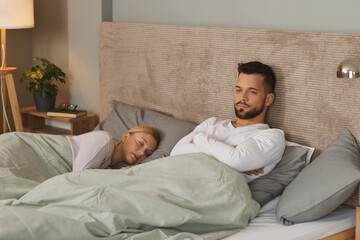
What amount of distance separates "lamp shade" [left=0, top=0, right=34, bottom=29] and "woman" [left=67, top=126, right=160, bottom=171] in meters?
1.14

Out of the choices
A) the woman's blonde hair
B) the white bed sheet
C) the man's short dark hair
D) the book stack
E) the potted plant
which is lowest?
the white bed sheet

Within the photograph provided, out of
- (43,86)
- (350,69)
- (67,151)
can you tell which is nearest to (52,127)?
(43,86)

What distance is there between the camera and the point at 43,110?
4.41 meters

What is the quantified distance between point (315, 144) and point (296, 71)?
40cm

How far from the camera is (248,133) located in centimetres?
304

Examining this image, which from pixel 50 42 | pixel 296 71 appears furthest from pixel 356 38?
pixel 50 42

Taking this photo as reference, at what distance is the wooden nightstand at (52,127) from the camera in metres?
4.23

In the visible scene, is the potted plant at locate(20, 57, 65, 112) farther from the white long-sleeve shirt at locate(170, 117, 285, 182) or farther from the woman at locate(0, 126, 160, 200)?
the white long-sleeve shirt at locate(170, 117, 285, 182)

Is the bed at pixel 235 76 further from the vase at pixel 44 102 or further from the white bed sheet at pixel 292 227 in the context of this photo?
Answer: the vase at pixel 44 102

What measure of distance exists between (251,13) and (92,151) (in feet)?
3.97

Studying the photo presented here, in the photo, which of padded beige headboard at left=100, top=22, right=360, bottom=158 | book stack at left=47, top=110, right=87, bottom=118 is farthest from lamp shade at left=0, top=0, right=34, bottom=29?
book stack at left=47, top=110, right=87, bottom=118

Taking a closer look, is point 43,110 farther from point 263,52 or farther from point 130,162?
point 263,52

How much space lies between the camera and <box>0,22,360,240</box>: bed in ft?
7.77

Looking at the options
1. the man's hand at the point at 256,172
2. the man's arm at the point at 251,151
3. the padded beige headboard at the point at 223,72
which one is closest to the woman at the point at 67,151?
the padded beige headboard at the point at 223,72
